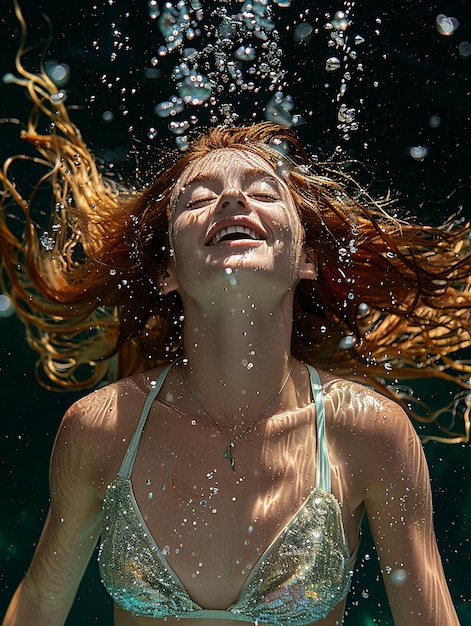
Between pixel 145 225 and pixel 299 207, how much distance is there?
1.53ft

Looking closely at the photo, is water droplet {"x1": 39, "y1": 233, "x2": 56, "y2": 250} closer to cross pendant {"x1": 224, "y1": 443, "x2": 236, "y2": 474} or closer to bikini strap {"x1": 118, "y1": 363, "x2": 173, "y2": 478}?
bikini strap {"x1": 118, "y1": 363, "x2": 173, "y2": 478}

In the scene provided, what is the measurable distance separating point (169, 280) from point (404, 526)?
3.01 ft

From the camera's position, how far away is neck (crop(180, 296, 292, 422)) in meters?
2.14

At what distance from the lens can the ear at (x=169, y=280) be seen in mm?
2334

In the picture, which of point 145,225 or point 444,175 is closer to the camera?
point 145,225

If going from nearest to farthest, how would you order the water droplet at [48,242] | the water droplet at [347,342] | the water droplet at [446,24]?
the water droplet at [347,342] < the water droplet at [48,242] < the water droplet at [446,24]

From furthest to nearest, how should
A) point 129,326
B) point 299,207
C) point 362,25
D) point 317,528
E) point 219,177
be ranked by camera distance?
point 362,25
point 129,326
point 299,207
point 219,177
point 317,528

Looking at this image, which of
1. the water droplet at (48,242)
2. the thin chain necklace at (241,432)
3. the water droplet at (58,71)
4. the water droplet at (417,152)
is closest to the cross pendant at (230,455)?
the thin chain necklace at (241,432)

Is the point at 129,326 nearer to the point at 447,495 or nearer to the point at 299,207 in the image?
the point at 299,207

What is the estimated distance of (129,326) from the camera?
2.71 m

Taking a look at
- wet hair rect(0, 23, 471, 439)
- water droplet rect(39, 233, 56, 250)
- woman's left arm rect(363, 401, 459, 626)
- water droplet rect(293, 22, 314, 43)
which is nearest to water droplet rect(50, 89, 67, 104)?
wet hair rect(0, 23, 471, 439)

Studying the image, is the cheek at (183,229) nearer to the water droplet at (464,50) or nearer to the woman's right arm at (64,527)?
the woman's right arm at (64,527)

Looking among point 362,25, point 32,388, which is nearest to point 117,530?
point 32,388

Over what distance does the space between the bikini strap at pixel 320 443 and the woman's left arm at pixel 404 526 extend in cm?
12
